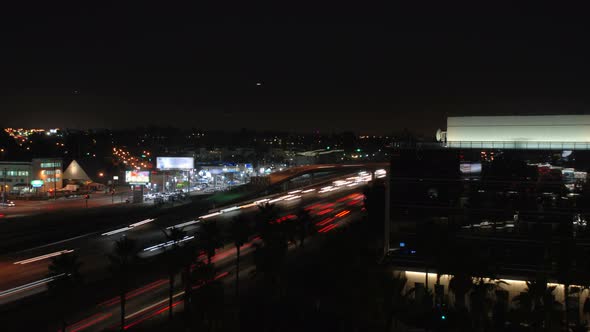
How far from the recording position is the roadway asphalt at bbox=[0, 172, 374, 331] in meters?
16.7

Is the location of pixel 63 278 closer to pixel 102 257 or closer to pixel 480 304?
pixel 102 257

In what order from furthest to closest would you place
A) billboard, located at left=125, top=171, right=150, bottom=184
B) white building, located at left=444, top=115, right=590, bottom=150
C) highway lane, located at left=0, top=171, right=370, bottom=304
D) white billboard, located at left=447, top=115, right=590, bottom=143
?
billboard, located at left=125, top=171, right=150, bottom=184 → white billboard, located at left=447, top=115, right=590, bottom=143 → white building, located at left=444, top=115, right=590, bottom=150 → highway lane, located at left=0, top=171, right=370, bottom=304

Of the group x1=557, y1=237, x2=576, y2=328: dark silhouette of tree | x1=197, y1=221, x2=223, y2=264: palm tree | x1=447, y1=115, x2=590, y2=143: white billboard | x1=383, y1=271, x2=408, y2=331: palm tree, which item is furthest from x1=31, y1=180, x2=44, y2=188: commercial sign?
x1=557, y1=237, x2=576, y2=328: dark silhouette of tree

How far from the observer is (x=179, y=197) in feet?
162

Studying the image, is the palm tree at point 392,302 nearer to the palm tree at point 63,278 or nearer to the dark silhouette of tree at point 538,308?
the dark silhouette of tree at point 538,308

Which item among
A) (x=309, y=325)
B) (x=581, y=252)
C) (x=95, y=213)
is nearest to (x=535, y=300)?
(x=581, y=252)

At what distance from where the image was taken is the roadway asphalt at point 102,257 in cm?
1673

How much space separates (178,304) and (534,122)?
18.2 metres

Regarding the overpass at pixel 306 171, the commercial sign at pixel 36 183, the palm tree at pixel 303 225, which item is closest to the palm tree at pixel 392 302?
the palm tree at pixel 303 225

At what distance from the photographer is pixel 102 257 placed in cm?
2466

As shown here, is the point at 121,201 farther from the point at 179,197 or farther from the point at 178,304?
the point at 178,304

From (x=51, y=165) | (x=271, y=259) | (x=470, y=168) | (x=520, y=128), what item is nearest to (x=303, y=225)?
(x=271, y=259)

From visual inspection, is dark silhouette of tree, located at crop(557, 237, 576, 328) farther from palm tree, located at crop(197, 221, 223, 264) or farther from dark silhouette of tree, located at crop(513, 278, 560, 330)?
palm tree, located at crop(197, 221, 223, 264)

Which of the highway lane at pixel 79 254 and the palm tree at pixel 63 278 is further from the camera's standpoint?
the highway lane at pixel 79 254
